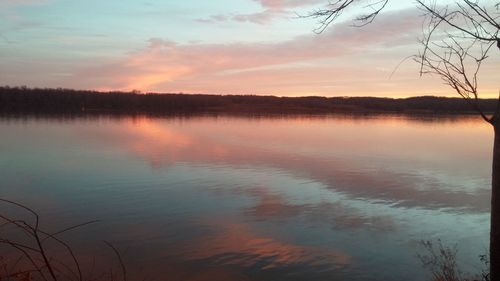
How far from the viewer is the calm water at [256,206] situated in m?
7.45

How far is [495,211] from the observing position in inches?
138

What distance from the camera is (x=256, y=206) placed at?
36.0ft

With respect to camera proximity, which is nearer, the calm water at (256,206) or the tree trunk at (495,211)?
the tree trunk at (495,211)

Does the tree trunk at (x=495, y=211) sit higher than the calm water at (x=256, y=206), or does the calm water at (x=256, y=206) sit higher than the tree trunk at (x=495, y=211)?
the tree trunk at (x=495, y=211)

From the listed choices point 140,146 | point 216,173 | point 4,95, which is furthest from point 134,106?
point 216,173

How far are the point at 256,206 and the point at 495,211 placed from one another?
25.3ft

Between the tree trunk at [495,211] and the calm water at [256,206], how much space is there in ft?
11.5

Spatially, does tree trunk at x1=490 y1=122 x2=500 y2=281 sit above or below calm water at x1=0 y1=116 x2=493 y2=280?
above

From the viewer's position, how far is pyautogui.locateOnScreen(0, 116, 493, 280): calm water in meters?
7.45

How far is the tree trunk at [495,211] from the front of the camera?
11.3 ft

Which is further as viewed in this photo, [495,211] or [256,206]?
[256,206]

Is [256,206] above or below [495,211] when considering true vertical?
below

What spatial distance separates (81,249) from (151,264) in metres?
1.35

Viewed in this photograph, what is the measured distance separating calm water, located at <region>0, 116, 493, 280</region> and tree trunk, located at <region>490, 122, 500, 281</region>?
11.5 feet
